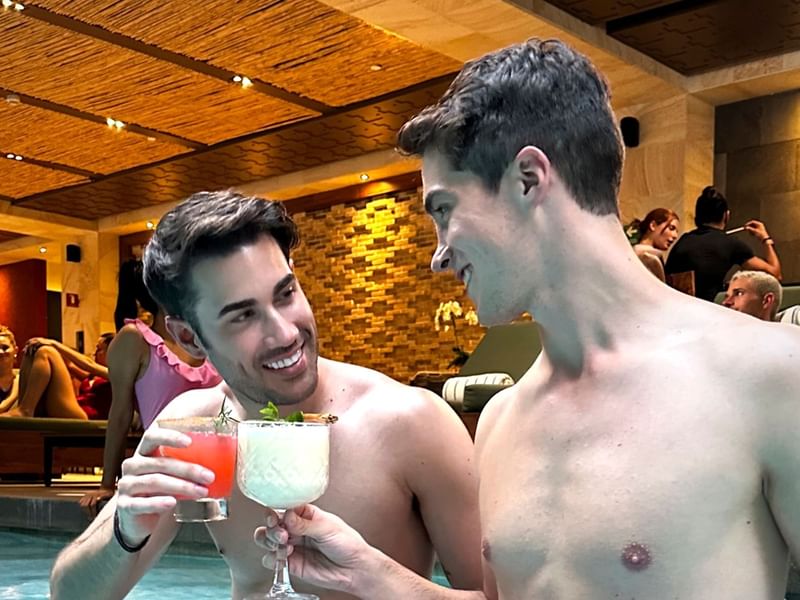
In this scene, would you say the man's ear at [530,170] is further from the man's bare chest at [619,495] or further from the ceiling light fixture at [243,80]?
the ceiling light fixture at [243,80]

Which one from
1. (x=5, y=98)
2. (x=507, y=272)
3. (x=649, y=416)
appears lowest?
(x=649, y=416)

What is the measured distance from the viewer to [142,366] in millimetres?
4590

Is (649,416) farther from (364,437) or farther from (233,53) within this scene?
(233,53)

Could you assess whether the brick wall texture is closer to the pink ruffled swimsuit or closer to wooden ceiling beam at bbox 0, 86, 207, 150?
wooden ceiling beam at bbox 0, 86, 207, 150

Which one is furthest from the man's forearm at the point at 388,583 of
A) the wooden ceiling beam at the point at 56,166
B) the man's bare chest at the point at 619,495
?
the wooden ceiling beam at the point at 56,166

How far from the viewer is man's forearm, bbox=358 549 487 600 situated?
138cm

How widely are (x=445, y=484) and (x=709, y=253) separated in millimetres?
5737

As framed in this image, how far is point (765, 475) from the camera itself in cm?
115

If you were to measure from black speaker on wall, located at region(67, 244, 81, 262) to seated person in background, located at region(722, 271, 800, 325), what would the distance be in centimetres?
1389

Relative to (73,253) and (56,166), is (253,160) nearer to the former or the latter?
(56,166)

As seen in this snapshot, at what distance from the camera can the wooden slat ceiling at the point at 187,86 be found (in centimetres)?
838

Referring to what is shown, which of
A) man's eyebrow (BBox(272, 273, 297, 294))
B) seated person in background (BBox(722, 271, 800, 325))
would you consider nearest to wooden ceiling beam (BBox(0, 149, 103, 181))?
seated person in background (BBox(722, 271, 800, 325))

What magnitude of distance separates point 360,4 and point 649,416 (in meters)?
6.52

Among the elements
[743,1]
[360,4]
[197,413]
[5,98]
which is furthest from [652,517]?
[5,98]
